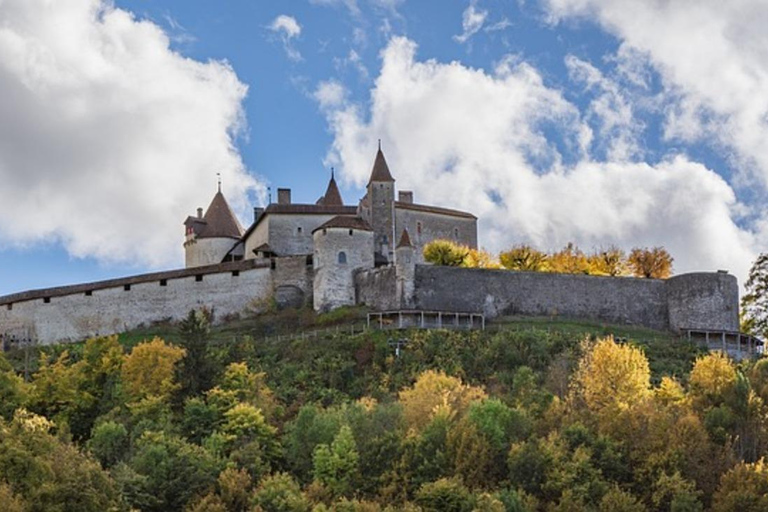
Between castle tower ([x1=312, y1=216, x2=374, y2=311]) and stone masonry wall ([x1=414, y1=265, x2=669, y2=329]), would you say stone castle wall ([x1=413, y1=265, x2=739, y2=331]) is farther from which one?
castle tower ([x1=312, y1=216, x2=374, y2=311])

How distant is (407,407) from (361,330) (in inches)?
574

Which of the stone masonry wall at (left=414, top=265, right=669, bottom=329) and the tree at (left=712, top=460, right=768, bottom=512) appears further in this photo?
the stone masonry wall at (left=414, top=265, right=669, bottom=329)

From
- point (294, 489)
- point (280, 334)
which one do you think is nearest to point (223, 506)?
point (294, 489)

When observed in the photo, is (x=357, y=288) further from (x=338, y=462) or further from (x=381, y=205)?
(x=338, y=462)

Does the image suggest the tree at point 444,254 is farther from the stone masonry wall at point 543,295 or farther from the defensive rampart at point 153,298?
the defensive rampart at point 153,298

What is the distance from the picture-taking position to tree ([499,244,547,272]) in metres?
85.5

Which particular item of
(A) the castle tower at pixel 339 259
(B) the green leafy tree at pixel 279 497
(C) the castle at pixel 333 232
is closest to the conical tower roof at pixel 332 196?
(C) the castle at pixel 333 232

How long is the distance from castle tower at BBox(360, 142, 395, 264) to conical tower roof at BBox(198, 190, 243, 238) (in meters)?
12.9

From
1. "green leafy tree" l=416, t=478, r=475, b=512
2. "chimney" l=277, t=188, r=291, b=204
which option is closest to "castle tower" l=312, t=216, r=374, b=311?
"chimney" l=277, t=188, r=291, b=204

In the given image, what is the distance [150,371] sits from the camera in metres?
62.3

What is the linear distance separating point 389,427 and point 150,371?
13.9 meters

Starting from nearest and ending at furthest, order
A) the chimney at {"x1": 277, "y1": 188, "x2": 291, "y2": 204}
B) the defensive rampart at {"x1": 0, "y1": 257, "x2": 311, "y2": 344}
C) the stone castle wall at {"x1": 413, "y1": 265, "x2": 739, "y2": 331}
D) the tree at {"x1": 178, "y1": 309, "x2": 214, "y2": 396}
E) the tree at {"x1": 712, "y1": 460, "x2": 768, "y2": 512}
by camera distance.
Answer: the tree at {"x1": 712, "y1": 460, "x2": 768, "y2": 512}
the tree at {"x1": 178, "y1": 309, "x2": 214, "y2": 396}
the stone castle wall at {"x1": 413, "y1": 265, "x2": 739, "y2": 331}
the defensive rampart at {"x1": 0, "y1": 257, "x2": 311, "y2": 344}
the chimney at {"x1": 277, "y1": 188, "x2": 291, "y2": 204}

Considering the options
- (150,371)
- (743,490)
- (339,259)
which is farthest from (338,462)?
(339,259)

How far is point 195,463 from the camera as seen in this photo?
2032 inches
